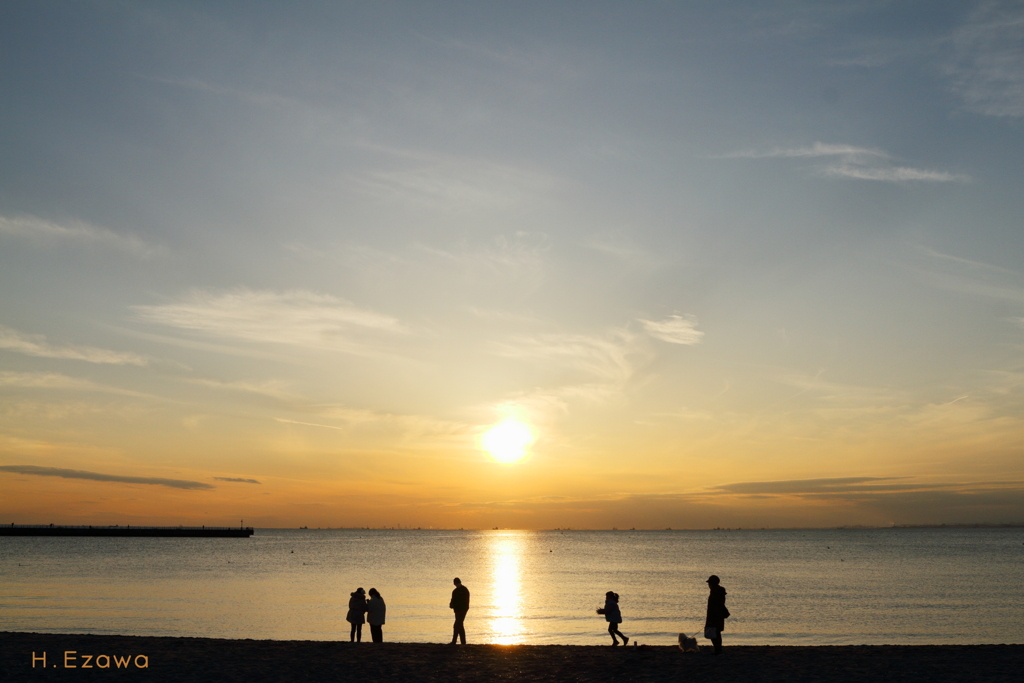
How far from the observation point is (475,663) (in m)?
20.0

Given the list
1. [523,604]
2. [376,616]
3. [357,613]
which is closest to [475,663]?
[376,616]

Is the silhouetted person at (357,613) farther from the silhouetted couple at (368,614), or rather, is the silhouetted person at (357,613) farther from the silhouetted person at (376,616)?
the silhouetted person at (376,616)

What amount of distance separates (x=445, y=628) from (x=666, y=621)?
1366 cm

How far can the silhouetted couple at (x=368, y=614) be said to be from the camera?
24828 mm

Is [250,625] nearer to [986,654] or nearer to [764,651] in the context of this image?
[764,651]

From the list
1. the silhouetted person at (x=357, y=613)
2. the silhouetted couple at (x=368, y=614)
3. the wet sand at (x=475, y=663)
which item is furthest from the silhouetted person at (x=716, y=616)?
the silhouetted person at (x=357, y=613)

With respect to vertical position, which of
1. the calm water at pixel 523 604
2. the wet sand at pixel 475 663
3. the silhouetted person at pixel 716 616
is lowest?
the calm water at pixel 523 604

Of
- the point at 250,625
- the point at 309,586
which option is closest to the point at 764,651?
the point at 250,625

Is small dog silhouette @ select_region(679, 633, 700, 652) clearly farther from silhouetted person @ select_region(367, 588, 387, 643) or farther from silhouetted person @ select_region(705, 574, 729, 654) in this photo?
silhouetted person @ select_region(367, 588, 387, 643)

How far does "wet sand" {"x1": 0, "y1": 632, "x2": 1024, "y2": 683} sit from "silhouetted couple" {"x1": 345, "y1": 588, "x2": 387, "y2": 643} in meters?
1.52

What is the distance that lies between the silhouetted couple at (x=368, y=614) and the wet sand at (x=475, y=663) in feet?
4.98

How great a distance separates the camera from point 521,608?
53562mm

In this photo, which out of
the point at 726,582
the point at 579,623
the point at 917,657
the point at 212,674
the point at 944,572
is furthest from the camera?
the point at 944,572

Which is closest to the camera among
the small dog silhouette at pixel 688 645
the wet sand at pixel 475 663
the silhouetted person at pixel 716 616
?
the wet sand at pixel 475 663
